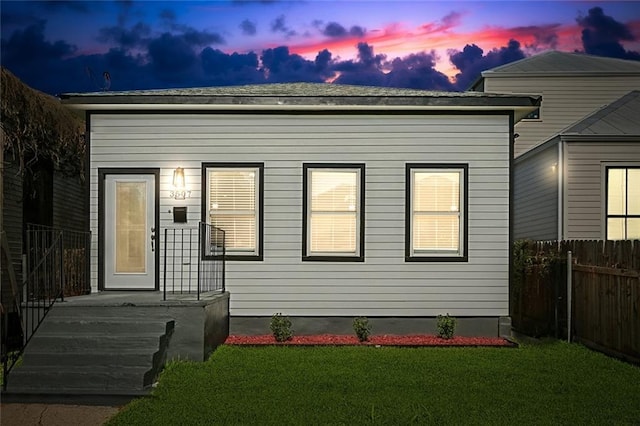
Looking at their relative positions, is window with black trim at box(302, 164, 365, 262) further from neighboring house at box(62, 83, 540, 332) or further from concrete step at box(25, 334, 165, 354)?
concrete step at box(25, 334, 165, 354)

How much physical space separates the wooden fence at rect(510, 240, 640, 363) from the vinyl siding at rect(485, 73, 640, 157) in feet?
26.1

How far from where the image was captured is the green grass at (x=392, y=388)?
611 centimetres

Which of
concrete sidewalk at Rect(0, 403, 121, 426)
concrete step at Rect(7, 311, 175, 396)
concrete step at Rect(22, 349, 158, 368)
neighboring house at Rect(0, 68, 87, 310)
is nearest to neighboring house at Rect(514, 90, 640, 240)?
concrete step at Rect(7, 311, 175, 396)

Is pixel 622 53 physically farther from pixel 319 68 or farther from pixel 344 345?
pixel 344 345

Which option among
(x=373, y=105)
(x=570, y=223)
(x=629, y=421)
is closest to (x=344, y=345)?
(x=373, y=105)

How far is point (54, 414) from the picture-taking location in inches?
260

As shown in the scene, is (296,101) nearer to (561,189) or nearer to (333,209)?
(333,209)

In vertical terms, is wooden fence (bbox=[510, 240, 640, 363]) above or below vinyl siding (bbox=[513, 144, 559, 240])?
below

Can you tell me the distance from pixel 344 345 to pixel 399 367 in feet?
5.90

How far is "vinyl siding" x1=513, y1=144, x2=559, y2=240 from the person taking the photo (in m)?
14.2

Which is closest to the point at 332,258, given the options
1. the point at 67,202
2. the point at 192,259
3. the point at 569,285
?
the point at 192,259

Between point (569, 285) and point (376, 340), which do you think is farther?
point (569, 285)

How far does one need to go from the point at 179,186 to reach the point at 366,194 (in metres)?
2.89

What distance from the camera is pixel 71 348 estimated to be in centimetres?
767
